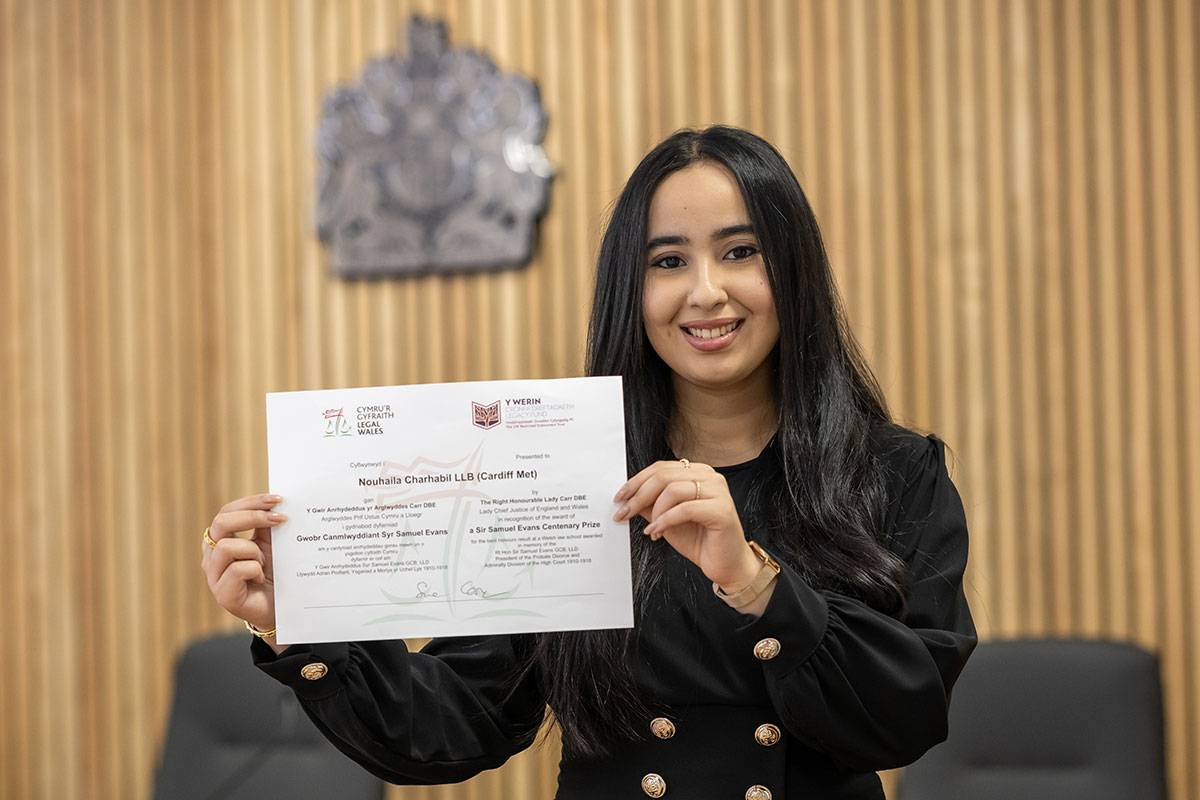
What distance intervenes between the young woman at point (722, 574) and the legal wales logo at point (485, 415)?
0.63 ft

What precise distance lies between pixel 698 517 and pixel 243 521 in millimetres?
588

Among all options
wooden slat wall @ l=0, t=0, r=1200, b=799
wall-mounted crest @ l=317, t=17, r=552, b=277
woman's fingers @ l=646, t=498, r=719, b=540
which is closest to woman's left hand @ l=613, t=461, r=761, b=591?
woman's fingers @ l=646, t=498, r=719, b=540

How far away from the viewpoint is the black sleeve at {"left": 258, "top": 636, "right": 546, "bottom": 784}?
1.73m

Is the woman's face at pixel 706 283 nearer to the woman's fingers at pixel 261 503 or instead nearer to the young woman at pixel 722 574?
the young woman at pixel 722 574

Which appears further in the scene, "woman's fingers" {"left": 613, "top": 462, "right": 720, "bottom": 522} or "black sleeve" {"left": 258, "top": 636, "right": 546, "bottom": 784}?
"black sleeve" {"left": 258, "top": 636, "right": 546, "bottom": 784}

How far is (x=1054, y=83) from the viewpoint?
3213 millimetres

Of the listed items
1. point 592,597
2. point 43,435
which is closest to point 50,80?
point 43,435

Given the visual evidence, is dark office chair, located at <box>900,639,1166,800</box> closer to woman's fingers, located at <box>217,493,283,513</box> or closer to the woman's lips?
the woman's lips

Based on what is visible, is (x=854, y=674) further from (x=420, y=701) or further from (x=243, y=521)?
(x=243, y=521)

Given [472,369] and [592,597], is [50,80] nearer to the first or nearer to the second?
[472,369]

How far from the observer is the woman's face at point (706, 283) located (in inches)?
71.5

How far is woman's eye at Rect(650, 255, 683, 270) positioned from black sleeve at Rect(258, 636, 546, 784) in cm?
60

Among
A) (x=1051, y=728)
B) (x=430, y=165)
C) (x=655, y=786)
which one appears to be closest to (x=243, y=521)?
(x=655, y=786)

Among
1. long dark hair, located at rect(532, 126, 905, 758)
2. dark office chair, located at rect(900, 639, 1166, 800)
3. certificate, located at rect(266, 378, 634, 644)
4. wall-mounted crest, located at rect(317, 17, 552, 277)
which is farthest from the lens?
wall-mounted crest, located at rect(317, 17, 552, 277)
